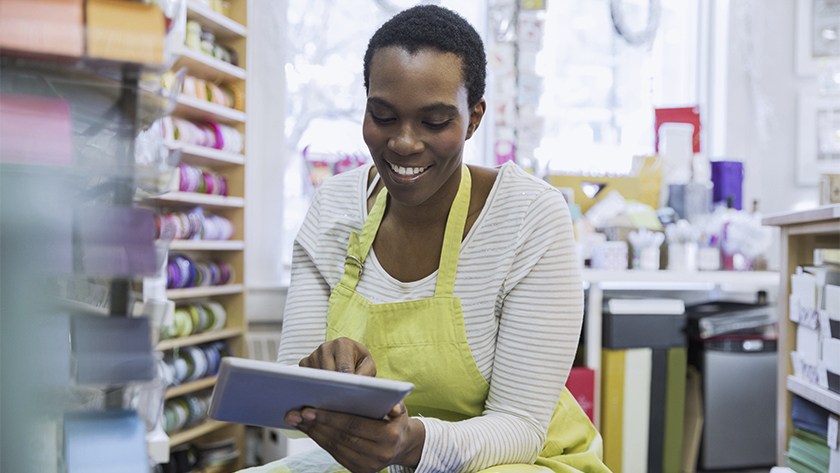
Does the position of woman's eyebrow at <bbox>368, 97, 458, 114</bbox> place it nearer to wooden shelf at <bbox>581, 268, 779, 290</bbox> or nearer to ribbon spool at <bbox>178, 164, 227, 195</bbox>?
ribbon spool at <bbox>178, 164, 227, 195</bbox>

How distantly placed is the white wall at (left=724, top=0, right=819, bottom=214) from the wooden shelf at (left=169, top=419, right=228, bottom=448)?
2.31 meters

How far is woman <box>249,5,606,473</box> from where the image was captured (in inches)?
33.1

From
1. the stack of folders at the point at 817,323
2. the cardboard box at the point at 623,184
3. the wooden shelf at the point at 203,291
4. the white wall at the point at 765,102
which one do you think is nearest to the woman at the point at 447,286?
the stack of folders at the point at 817,323

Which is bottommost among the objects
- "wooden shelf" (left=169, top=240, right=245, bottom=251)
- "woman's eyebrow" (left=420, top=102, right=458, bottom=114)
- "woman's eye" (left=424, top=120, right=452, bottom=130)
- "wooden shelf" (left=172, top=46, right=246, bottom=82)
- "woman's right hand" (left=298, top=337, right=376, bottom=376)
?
"woman's right hand" (left=298, top=337, right=376, bottom=376)

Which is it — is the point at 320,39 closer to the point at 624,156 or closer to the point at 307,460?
the point at 624,156

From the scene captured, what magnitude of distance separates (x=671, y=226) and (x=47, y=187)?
2.17 metres

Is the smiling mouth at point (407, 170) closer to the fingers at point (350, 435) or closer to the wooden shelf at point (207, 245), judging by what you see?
the fingers at point (350, 435)

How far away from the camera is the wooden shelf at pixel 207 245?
6.22ft

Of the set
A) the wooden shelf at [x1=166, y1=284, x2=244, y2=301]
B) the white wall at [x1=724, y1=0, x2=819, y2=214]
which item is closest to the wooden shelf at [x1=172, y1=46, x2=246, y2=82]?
the wooden shelf at [x1=166, y1=284, x2=244, y2=301]

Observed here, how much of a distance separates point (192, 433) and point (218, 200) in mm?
735

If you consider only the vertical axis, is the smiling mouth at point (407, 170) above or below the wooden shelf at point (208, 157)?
below

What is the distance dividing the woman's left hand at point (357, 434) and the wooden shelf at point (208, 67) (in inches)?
57.3

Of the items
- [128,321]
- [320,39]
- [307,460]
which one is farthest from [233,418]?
[320,39]

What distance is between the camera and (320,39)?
256cm
